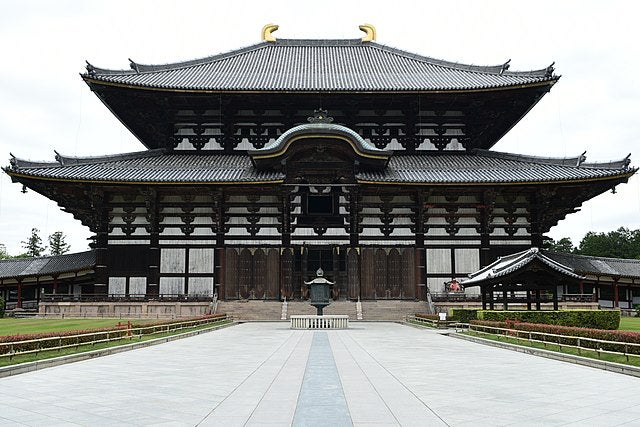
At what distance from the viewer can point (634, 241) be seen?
8638 cm

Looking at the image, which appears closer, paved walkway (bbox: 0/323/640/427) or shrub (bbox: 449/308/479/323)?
paved walkway (bbox: 0/323/640/427)

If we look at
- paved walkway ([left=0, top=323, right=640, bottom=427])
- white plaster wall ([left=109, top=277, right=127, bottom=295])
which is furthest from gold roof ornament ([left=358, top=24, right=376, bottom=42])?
paved walkway ([left=0, top=323, right=640, bottom=427])

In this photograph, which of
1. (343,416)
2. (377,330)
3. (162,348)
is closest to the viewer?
(343,416)

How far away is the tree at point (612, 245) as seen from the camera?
83375mm

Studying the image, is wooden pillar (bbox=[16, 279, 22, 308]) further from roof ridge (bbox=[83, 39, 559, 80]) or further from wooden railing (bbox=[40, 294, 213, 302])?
roof ridge (bbox=[83, 39, 559, 80])

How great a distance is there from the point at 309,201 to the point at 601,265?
24.0 meters

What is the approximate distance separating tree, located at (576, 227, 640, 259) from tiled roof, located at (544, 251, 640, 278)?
36.8m

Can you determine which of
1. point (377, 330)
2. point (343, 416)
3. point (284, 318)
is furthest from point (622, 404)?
point (284, 318)

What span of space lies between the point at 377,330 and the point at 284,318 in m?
8.97

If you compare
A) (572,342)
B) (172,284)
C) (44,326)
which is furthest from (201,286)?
(572,342)

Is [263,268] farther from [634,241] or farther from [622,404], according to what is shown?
[634,241]

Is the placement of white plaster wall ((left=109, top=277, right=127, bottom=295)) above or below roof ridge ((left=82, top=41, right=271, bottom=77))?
below

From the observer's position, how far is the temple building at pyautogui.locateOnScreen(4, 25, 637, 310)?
1495 inches

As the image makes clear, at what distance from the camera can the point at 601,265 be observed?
46.6 meters
